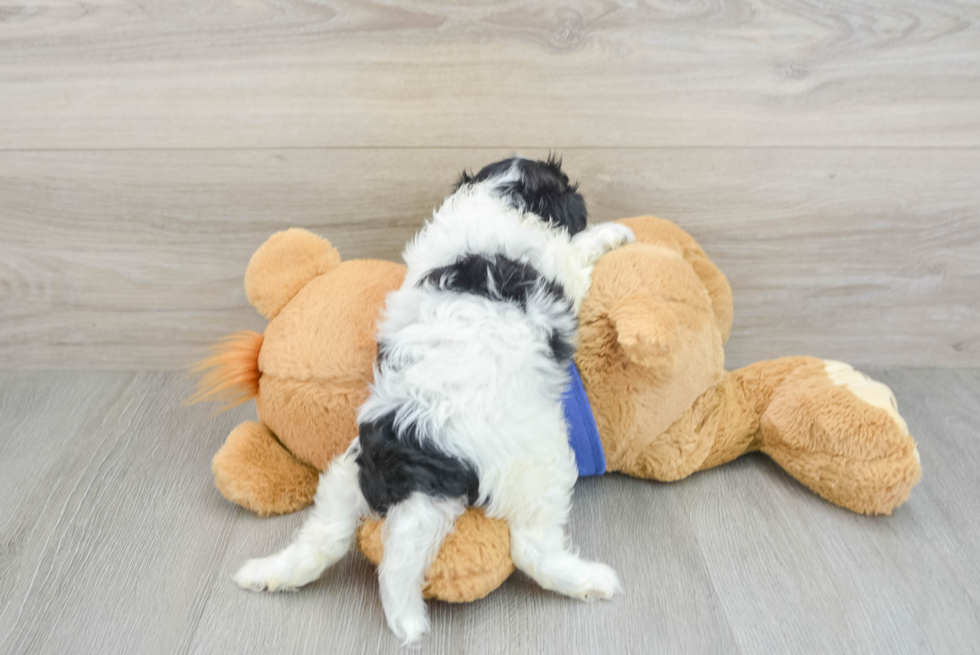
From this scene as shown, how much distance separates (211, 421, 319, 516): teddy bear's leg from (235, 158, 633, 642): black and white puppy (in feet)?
0.33

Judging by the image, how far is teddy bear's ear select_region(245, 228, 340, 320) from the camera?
89 cm

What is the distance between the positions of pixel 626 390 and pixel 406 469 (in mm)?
293

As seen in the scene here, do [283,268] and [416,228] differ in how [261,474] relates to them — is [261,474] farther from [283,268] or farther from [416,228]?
[416,228]

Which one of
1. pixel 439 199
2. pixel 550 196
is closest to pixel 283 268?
pixel 439 199

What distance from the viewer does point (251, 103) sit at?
3.22ft

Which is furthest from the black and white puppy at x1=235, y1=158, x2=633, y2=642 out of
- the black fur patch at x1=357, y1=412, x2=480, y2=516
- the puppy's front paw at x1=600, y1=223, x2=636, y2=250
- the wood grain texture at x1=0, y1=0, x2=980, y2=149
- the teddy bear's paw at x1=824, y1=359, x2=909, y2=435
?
the teddy bear's paw at x1=824, y1=359, x2=909, y2=435

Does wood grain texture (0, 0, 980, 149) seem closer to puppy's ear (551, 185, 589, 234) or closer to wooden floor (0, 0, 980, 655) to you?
wooden floor (0, 0, 980, 655)

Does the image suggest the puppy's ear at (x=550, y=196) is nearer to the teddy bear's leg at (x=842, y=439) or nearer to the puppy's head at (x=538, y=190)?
the puppy's head at (x=538, y=190)

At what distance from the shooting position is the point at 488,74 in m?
0.96

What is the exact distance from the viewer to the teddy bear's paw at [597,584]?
2.35 ft

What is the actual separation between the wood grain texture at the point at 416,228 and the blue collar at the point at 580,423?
0.37 meters

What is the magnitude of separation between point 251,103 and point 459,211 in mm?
411

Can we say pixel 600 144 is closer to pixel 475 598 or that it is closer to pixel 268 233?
pixel 268 233

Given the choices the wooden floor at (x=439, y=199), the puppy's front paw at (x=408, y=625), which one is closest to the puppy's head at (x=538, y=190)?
the wooden floor at (x=439, y=199)
